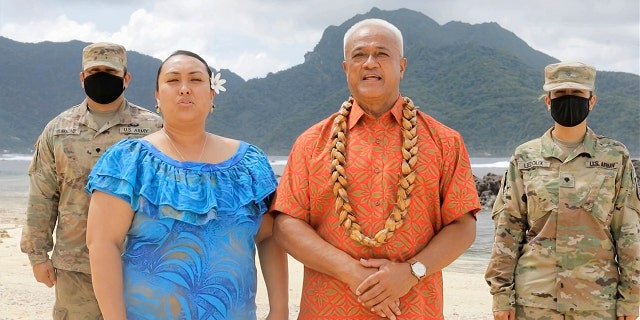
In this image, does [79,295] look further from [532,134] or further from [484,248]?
[532,134]

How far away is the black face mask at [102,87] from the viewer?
396 cm

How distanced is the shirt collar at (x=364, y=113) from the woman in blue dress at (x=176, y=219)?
508 millimetres

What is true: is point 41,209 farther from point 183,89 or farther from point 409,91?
point 409,91

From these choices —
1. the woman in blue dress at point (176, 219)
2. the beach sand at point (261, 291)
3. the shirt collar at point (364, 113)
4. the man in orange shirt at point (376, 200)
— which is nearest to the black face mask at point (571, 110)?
the man in orange shirt at point (376, 200)

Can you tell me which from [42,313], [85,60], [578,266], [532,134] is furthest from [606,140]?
[532,134]

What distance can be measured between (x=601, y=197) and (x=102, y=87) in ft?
9.50

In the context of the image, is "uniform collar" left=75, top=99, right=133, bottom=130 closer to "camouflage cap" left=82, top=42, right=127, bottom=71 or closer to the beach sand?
"camouflage cap" left=82, top=42, right=127, bottom=71

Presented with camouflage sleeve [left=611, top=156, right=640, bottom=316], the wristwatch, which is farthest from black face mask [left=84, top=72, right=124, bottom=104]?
camouflage sleeve [left=611, top=156, right=640, bottom=316]

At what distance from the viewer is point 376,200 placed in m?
2.91

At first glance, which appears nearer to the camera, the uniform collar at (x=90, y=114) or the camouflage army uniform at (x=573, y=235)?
the camouflage army uniform at (x=573, y=235)

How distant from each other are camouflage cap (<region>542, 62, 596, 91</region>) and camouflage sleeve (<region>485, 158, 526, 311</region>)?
52 centimetres

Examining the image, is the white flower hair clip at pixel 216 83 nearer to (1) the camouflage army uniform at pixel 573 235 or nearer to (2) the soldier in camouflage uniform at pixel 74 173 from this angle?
(2) the soldier in camouflage uniform at pixel 74 173

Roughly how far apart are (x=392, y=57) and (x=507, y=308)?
1624mm

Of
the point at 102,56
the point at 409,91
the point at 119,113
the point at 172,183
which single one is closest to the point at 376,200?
the point at 172,183
